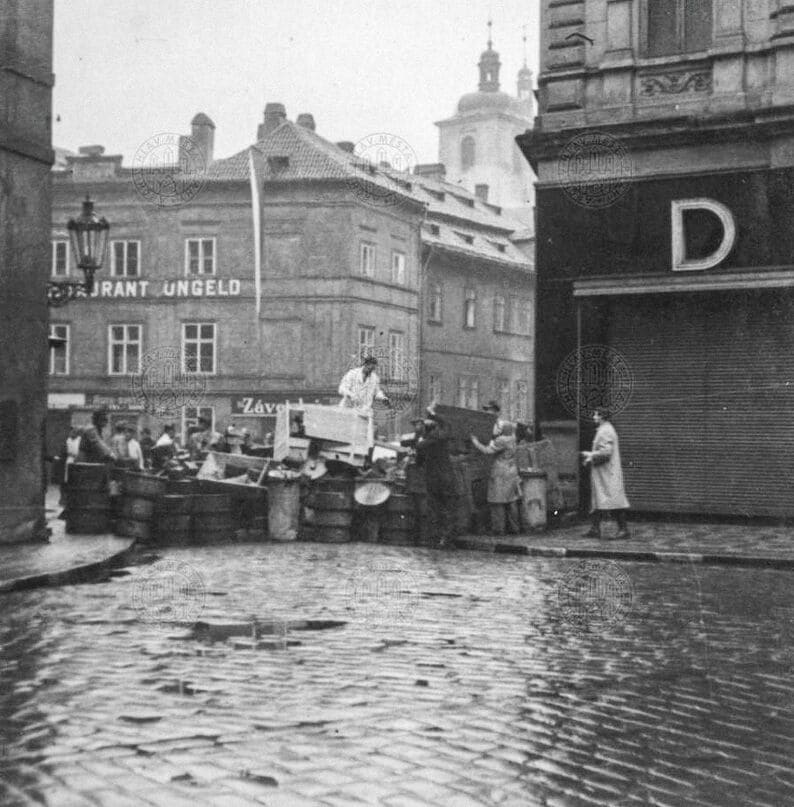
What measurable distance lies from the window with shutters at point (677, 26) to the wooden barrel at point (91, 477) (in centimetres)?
1059

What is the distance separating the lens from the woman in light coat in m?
16.5

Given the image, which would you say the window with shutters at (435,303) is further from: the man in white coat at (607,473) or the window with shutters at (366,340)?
the man in white coat at (607,473)

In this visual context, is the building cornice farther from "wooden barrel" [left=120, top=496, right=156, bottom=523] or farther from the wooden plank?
"wooden barrel" [left=120, top=496, right=156, bottom=523]

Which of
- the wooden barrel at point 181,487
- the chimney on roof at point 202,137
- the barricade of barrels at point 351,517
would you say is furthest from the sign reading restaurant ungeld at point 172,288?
the barricade of barrels at point 351,517

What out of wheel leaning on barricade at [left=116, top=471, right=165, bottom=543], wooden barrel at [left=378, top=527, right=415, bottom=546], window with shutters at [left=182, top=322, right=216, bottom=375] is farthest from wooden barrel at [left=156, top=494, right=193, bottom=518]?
window with shutters at [left=182, top=322, right=216, bottom=375]

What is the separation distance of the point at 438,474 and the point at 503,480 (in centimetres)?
121

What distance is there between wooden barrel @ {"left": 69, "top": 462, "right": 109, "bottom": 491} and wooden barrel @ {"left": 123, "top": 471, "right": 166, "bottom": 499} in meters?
0.28

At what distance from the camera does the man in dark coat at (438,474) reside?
618 inches

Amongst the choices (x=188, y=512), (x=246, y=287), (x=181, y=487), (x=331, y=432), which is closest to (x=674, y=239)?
(x=331, y=432)

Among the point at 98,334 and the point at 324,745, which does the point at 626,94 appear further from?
the point at 98,334

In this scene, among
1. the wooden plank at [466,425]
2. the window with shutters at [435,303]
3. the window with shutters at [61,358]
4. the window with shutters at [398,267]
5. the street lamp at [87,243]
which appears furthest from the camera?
the window with shutters at [435,303]

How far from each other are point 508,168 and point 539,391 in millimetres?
84676

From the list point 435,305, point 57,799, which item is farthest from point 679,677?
point 435,305

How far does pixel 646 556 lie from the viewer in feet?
45.8
